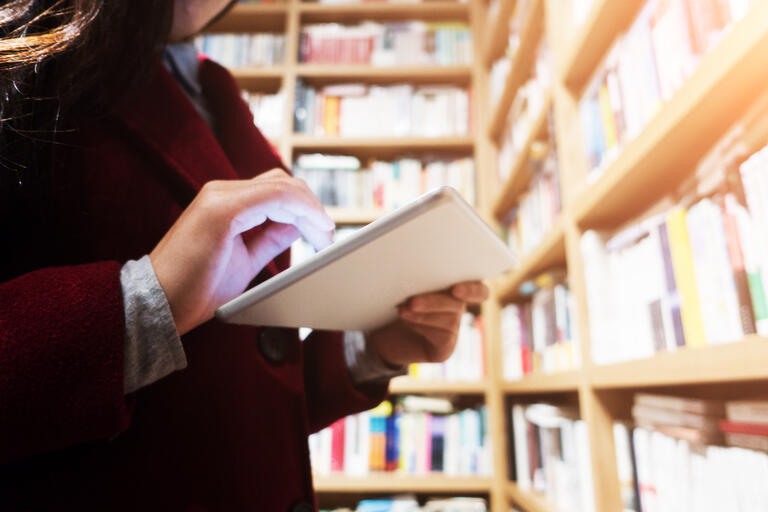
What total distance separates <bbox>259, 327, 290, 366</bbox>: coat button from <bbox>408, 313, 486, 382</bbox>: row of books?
4.18ft

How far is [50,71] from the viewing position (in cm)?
48

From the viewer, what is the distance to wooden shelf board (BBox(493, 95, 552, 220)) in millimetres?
1410

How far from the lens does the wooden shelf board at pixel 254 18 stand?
2.25 metres

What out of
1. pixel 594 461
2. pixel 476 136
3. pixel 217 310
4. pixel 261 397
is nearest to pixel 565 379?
pixel 594 461

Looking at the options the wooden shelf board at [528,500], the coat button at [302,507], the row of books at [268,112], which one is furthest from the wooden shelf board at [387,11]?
the coat button at [302,507]

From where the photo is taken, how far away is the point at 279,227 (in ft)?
1.77

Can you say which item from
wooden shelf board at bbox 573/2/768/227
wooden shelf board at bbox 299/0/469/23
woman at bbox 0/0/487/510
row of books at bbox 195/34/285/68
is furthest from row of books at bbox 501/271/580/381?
row of books at bbox 195/34/285/68

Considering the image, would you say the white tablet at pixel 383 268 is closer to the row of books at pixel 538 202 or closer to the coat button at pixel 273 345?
the coat button at pixel 273 345

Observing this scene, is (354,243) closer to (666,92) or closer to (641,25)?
(666,92)

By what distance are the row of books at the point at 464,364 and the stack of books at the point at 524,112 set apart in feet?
1.97

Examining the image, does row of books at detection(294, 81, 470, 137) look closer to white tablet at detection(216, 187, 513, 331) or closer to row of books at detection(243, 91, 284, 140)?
row of books at detection(243, 91, 284, 140)

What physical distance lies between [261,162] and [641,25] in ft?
2.25

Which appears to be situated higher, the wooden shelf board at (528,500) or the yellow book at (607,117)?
the yellow book at (607,117)

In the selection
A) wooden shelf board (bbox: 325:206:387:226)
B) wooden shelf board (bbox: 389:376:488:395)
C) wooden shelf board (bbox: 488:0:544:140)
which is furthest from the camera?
wooden shelf board (bbox: 325:206:387:226)
